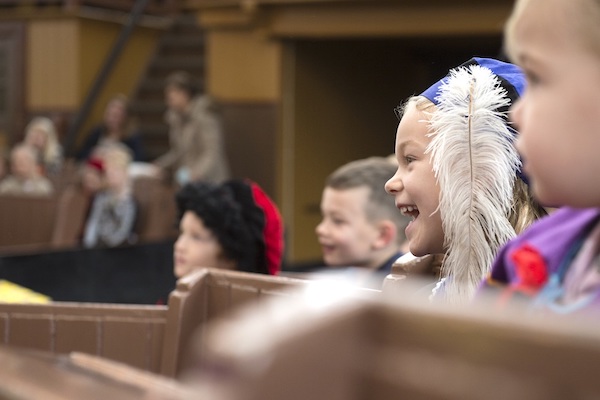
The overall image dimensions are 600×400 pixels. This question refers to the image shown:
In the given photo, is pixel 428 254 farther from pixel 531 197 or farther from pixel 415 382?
pixel 415 382

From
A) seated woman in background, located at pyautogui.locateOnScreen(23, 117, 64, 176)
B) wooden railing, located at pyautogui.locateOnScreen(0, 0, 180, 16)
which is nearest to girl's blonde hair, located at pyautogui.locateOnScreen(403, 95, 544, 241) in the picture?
seated woman in background, located at pyautogui.locateOnScreen(23, 117, 64, 176)

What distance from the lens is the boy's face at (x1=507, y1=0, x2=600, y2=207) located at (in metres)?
0.91

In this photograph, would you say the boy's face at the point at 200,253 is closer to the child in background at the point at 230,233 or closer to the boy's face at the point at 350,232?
the child in background at the point at 230,233

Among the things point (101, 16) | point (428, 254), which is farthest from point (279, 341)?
point (101, 16)

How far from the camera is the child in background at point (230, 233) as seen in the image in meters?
3.03

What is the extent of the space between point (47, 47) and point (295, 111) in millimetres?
4835

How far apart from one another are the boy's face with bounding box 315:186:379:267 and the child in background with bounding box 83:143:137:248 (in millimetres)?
3403

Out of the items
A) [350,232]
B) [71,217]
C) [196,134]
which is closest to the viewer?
[350,232]

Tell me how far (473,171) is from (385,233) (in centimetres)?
213

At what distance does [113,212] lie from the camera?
6895 millimetres

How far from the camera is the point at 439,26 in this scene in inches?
311

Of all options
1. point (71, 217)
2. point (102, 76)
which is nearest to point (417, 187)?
point (71, 217)

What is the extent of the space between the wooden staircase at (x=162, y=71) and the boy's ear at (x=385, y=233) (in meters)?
8.16

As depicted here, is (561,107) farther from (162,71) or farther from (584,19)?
(162,71)
